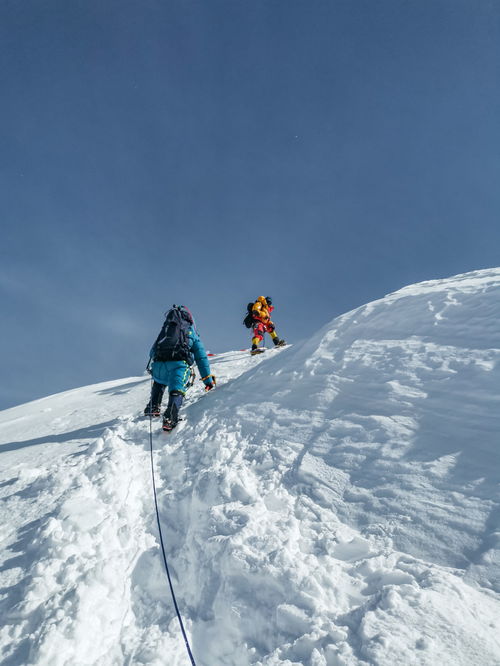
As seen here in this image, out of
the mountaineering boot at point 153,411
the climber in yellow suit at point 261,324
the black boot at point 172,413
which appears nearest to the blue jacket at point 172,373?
the black boot at point 172,413

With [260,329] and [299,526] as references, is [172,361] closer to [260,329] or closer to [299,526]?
[299,526]

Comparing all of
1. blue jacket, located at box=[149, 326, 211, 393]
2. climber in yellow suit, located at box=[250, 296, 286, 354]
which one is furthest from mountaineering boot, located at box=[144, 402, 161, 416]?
climber in yellow suit, located at box=[250, 296, 286, 354]

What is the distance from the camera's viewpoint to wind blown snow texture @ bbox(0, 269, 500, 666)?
1658 millimetres

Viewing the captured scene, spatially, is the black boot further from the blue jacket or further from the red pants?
the red pants

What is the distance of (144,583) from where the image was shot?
2152 mm

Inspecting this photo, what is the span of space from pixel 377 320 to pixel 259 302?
19.0ft

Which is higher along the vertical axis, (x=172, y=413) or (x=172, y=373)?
(x=172, y=373)

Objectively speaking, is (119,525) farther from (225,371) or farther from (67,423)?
(225,371)

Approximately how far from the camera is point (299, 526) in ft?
7.63

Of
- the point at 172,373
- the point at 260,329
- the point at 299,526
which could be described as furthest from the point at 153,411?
the point at 260,329

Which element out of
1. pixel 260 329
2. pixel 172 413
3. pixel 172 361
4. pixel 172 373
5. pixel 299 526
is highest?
pixel 260 329

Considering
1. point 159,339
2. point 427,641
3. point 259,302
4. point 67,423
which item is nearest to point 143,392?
point 67,423

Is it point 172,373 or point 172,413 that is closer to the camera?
point 172,413

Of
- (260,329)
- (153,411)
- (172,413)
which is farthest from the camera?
(260,329)
